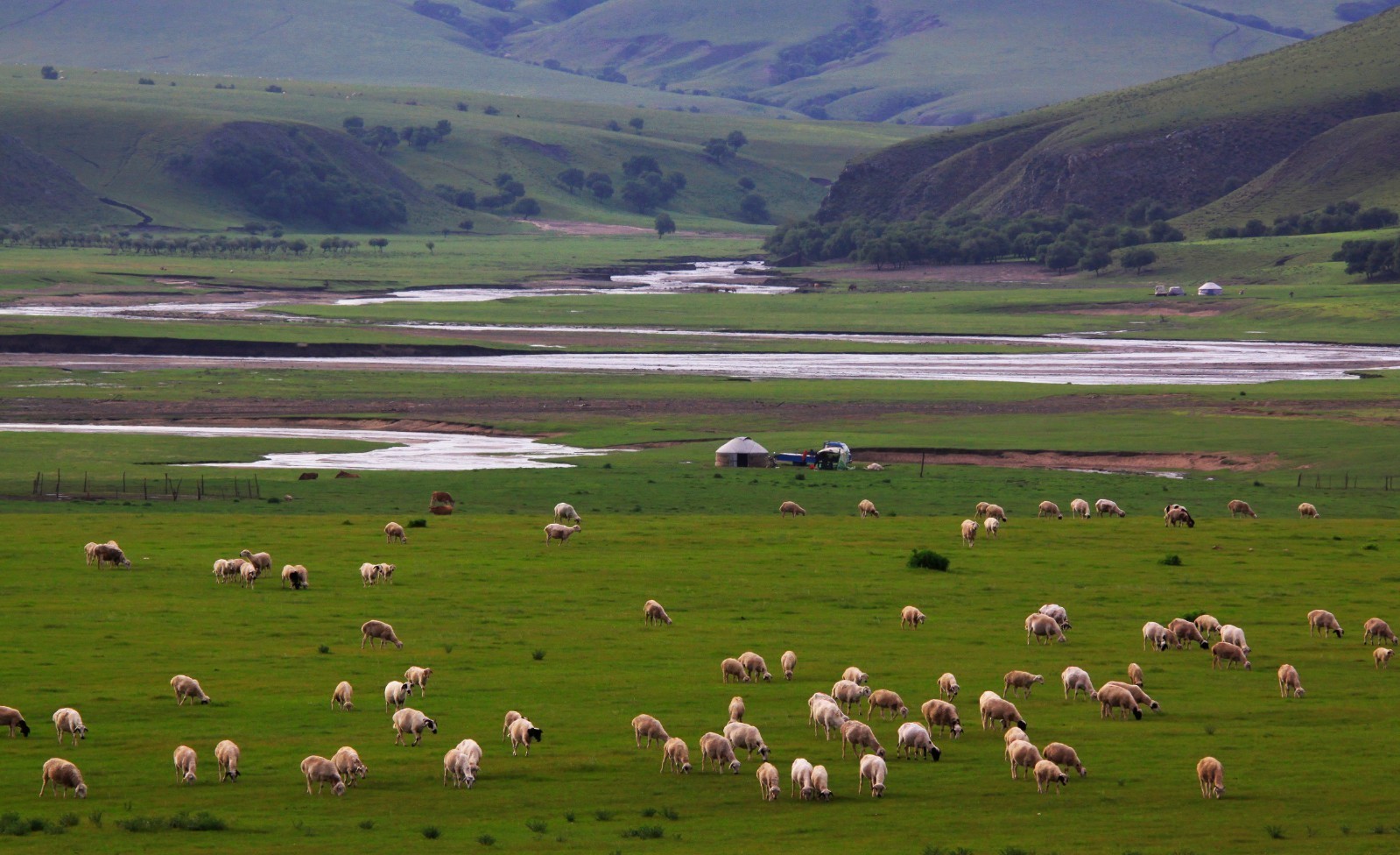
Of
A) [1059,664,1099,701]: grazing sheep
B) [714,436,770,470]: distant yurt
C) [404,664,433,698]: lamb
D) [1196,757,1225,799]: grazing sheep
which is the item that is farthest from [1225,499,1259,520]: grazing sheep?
[404,664,433,698]: lamb

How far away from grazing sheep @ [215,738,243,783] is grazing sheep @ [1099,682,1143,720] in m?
13.5

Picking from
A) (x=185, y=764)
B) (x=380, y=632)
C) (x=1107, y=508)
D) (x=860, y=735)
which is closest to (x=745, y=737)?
(x=860, y=735)

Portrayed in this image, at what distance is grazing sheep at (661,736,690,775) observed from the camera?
2478cm

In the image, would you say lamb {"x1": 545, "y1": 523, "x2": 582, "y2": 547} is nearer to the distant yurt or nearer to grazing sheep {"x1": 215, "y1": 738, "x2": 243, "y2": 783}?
the distant yurt

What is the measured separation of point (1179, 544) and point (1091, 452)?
78.9 ft

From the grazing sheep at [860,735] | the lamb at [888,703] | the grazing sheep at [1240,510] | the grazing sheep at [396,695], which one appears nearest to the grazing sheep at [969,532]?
the grazing sheep at [1240,510]

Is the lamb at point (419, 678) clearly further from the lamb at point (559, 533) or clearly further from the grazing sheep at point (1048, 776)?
the lamb at point (559, 533)

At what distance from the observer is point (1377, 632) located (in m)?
35.2

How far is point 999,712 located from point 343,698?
10.3m

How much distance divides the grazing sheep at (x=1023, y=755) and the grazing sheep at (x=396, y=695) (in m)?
9.51

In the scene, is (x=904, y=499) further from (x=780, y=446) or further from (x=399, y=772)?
(x=399, y=772)

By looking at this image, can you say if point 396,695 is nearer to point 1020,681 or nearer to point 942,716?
point 942,716

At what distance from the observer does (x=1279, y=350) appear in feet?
395

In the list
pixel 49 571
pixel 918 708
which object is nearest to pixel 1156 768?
pixel 918 708
